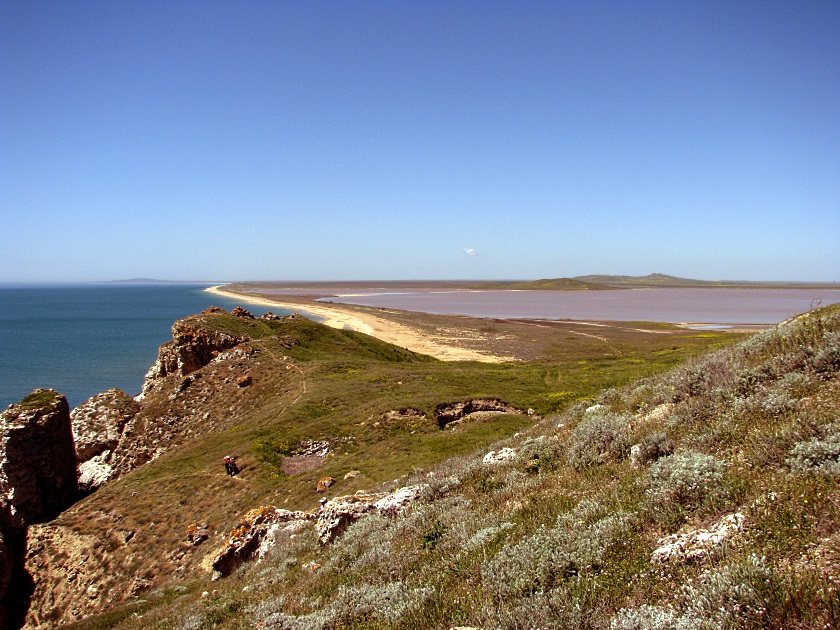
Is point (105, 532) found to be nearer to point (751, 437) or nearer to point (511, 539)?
point (511, 539)

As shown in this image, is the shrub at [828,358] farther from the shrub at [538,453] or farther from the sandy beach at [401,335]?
the sandy beach at [401,335]

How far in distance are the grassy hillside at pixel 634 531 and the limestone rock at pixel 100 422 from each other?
84.5 ft

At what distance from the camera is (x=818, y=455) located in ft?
17.7

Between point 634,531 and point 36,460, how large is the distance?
109 ft

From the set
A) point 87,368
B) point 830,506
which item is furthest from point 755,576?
point 87,368

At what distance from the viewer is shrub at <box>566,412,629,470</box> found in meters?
8.66

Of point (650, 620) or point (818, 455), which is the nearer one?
point (650, 620)

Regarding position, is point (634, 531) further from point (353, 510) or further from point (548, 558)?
point (353, 510)

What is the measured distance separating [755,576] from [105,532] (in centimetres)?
2570

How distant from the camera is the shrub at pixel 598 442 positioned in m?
8.66

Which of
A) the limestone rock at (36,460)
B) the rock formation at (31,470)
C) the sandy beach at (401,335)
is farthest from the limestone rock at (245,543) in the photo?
the sandy beach at (401,335)

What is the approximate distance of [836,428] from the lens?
18.9 feet

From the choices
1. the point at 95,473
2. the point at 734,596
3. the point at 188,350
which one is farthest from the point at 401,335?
the point at 734,596

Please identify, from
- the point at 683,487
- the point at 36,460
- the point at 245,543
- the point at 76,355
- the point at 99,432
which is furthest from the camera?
the point at 76,355
